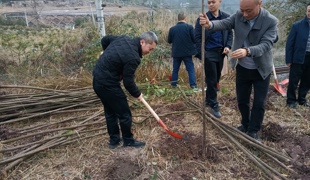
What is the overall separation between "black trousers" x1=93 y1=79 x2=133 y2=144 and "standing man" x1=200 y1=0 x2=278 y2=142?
3.96 ft

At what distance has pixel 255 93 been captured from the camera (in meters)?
3.14

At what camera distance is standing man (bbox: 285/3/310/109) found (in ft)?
13.5

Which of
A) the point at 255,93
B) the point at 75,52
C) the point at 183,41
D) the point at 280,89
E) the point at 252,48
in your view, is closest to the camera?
the point at 252,48

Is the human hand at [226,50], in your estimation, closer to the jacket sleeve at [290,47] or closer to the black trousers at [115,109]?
the jacket sleeve at [290,47]

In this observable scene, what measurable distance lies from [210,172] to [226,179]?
178 mm

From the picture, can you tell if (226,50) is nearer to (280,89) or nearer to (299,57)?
(299,57)

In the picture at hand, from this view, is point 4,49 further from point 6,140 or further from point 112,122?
point 112,122

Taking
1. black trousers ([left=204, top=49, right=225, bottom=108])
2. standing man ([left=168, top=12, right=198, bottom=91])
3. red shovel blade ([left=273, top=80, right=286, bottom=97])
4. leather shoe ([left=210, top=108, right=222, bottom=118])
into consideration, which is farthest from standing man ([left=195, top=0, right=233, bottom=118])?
red shovel blade ([left=273, top=80, right=286, bottom=97])

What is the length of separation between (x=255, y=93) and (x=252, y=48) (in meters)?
0.73

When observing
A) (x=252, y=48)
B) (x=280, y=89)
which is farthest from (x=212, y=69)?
(x=280, y=89)

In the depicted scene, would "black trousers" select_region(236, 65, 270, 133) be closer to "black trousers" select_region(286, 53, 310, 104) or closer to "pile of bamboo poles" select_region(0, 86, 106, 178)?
"black trousers" select_region(286, 53, 310, 104)

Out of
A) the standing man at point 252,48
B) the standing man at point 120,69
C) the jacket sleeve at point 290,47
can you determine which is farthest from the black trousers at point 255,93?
the jacket sleeve at point 290,47

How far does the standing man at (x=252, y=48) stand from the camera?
2.64m

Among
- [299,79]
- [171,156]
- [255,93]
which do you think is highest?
[255,93]
